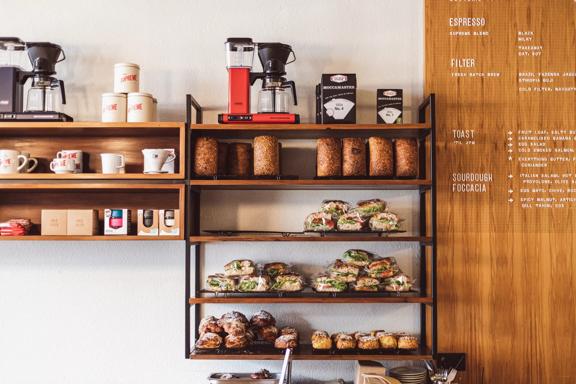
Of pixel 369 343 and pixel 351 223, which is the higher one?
pixel 351 223

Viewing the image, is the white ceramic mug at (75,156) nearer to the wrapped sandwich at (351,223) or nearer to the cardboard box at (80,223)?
the cardboard box at (80,223)

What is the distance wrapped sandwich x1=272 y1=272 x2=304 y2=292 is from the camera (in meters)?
2.29

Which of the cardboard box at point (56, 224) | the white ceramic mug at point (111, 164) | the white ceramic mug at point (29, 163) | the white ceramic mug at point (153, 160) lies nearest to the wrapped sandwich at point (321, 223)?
the white ceramic mug at point (153, 160)

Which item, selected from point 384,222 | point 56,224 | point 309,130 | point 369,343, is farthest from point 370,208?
point 56,224

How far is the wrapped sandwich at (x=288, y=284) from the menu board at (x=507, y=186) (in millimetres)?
688

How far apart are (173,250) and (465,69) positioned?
166 cm

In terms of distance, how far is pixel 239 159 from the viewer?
2340 millimetres

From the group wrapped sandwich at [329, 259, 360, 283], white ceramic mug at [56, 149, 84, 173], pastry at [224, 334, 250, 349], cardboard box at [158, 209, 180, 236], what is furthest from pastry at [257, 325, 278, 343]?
white ceramic mug at [56, 149, 84, 173]

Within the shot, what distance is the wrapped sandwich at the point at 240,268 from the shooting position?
2.31 metres

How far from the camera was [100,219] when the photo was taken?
96.7 inches

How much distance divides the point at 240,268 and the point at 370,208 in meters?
0.64

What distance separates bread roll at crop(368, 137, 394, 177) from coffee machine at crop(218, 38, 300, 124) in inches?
14.3

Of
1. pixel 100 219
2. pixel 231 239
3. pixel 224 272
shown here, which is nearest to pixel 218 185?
pixel 231 239

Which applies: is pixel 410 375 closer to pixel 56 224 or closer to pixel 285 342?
pixel 285 342
